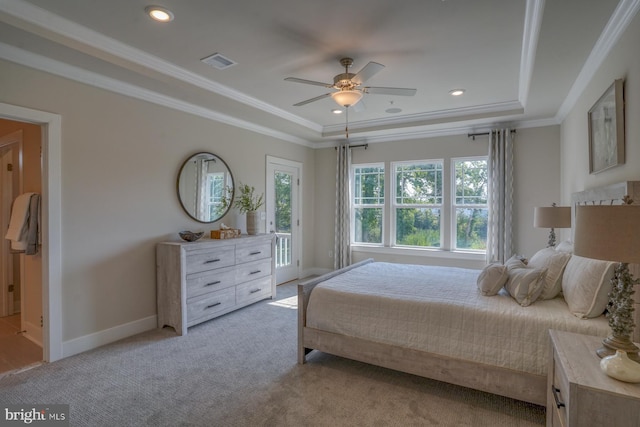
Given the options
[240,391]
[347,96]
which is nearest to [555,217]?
[347,96]

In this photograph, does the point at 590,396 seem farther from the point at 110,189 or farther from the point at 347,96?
the point at 110,189

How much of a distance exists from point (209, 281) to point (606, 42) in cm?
417

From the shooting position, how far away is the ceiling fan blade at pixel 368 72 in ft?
8.30

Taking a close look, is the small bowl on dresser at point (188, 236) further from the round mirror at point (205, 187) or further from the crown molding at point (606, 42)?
the crown molding at point (606, 42)

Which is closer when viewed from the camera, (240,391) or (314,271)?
(240,391)

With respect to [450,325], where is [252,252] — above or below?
above

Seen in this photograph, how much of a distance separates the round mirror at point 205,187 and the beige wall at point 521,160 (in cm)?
256

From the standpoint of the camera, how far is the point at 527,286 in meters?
2.38

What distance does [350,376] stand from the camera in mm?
2699

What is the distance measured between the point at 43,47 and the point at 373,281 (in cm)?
331

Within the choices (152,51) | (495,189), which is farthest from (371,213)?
(152,51)

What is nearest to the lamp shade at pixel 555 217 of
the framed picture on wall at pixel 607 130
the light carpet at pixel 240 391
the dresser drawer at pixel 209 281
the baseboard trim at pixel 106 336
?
the framed picture on wall at pixel 607 130

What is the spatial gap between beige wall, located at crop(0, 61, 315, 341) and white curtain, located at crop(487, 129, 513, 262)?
13.8ft

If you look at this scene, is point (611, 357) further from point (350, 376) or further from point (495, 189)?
point (495, 189)
